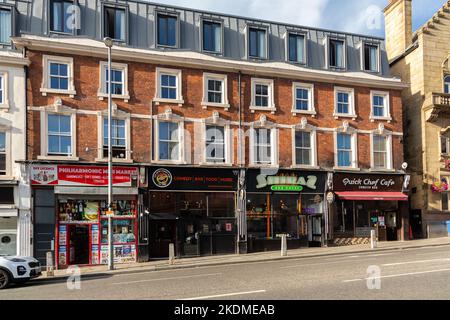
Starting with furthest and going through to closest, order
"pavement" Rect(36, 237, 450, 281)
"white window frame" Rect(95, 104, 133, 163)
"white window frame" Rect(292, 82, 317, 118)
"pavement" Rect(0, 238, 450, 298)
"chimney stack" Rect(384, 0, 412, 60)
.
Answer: "chimney stack" Rect(384, 0, 412, 60) → "white window frame" Rect(292, 82, 317, 118) → "white window frame" Rect(95, 104, 133, 163) → "pavement" Rect(36, 237, 450, 281) → "pavement" Rect(0, 238, 450, 298)

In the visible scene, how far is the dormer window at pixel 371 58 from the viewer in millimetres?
27375

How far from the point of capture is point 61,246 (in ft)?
66.0

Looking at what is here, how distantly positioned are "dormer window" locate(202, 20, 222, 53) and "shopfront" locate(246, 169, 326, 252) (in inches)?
277

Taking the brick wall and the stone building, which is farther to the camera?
the stone building

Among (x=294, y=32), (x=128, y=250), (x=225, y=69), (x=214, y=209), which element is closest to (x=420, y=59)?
(x=294, y=32)

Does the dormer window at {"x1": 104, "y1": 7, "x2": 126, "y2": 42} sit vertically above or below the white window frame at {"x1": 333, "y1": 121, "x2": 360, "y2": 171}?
above

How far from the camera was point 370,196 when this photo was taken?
25109mm

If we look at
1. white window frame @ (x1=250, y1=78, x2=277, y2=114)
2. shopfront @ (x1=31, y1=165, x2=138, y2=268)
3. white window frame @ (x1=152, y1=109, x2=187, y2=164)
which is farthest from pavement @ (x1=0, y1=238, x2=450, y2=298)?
white window frame @ (x1=250, y1=78, x2=277, y2=114)

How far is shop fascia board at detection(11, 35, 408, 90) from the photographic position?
2044 cm

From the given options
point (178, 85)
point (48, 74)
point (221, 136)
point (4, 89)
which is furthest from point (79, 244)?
point (178, 85)

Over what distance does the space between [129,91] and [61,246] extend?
A: 8.07m

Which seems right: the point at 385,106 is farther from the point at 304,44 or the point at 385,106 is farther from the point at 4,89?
the point at 4,89

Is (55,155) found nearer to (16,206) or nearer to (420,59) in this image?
(16,206)

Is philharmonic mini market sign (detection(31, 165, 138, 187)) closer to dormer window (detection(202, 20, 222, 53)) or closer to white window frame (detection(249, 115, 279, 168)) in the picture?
white window frame (detection(249, 115, 279, 168))
